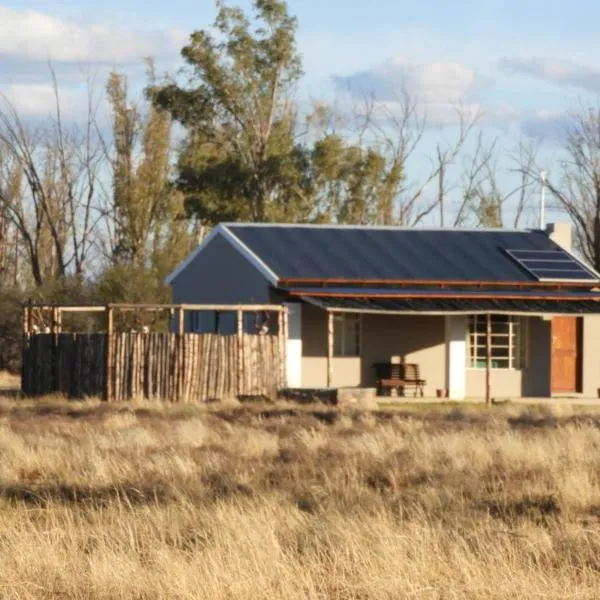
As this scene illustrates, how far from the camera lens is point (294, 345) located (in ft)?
102

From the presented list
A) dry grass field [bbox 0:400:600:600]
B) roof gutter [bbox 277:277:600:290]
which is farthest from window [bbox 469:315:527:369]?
dry grass field [bbox 0:400:600:600]

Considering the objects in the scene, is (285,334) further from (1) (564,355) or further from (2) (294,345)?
(1) (564,355)

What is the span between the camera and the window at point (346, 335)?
32.2 metres

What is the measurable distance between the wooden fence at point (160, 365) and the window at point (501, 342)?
17.9 ft

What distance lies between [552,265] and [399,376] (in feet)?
15.1

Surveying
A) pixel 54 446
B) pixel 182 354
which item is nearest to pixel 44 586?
pixel 54 446

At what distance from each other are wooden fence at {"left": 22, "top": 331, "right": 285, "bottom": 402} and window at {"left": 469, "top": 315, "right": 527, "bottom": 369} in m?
5.45

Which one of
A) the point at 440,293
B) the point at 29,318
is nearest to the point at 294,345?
the point at 440,293

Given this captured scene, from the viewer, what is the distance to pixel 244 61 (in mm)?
48906

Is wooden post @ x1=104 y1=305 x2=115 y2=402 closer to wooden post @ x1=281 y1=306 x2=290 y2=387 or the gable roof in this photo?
wooden post @ x1=281 y1=306 x2=290 y2=387

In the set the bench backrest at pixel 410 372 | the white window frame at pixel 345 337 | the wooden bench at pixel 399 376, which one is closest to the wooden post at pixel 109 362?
the white window frame at pixel 345 337

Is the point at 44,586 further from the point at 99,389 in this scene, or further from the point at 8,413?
the point at 99,389

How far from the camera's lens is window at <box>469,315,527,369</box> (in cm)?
3331

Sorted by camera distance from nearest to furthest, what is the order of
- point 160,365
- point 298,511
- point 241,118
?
point 298,511 → point 160,365 → point 241,118
